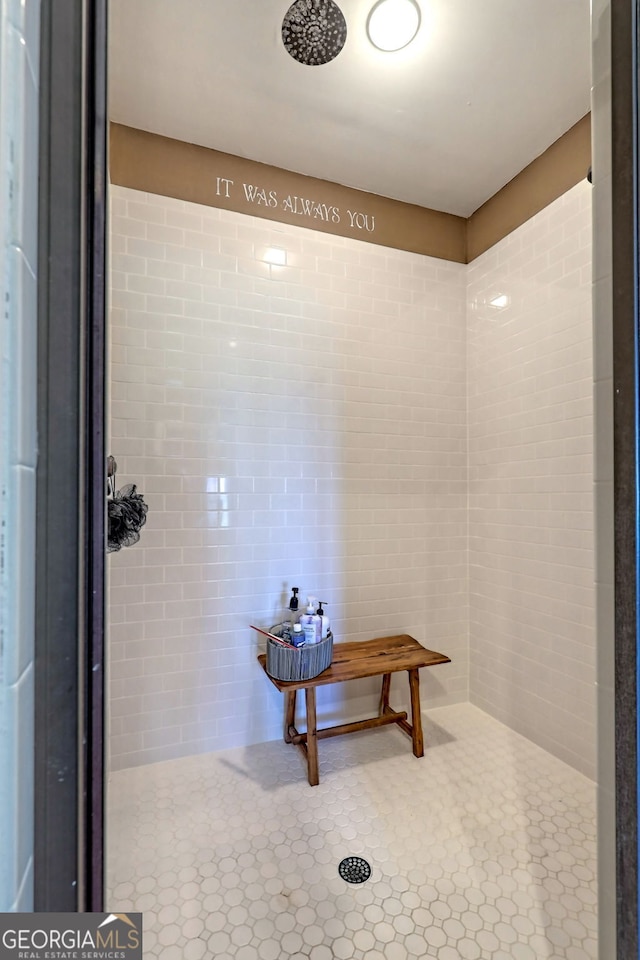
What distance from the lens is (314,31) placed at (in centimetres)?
144

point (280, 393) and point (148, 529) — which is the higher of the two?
point (280, 393)

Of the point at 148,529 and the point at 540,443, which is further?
the point at 540,443

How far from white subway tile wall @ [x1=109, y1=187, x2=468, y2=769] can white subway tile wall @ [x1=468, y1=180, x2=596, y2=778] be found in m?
0.15

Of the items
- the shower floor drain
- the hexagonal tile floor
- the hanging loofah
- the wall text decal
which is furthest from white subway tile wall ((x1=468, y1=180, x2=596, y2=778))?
the hanging loofah

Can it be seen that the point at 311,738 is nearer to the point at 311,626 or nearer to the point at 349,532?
the point at 311,626

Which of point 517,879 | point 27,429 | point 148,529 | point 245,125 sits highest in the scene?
point 245,125

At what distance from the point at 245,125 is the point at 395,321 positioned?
108cm

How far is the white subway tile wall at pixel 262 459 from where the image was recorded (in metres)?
1.86

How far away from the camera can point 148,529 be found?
6.14 ft

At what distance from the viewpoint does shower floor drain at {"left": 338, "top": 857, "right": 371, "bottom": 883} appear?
51.8 inches

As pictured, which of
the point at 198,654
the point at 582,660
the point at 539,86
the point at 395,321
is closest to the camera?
the point at 539,86

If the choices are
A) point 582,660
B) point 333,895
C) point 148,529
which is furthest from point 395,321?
point 333,895

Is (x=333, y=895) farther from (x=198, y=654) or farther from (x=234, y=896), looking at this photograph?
(x=198, y=654)

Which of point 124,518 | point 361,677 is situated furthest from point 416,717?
point 124,518
